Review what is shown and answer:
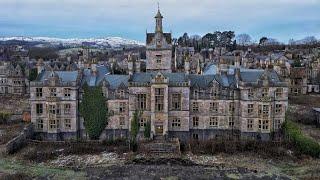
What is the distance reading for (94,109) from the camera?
50438 mm

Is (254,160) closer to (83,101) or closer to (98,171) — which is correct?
(98,171)

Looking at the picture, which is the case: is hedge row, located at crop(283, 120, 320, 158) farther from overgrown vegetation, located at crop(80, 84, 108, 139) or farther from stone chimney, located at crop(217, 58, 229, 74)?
overgrown vegetation, located at crop(80, 84, 108, 139)

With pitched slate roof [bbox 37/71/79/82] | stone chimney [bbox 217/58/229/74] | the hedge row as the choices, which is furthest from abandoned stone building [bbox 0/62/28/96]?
the hedge row

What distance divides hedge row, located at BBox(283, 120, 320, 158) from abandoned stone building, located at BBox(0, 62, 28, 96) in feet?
188

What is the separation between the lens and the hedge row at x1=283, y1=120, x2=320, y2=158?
43475mm

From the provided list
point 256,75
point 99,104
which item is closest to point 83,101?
point 99,104

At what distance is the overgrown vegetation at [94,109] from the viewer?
1981 inches

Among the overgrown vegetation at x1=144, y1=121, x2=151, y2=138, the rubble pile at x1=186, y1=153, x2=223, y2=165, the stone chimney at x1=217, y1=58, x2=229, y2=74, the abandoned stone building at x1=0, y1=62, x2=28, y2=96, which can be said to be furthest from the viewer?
the abandoned stone building at x1=0, y1=62, x2=28, y2=96

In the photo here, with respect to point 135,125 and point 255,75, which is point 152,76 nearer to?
point 135,125

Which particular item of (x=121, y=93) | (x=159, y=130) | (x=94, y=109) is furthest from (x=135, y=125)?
(x=94, y=109)

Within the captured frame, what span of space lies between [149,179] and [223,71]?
20475 millimetres

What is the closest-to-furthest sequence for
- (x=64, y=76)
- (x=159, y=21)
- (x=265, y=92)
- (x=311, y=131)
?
(x=265, y=92)
(x=64, y=76)
(x=311, y=131)
(x=159, y=21)

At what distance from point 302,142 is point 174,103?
47.1 ft

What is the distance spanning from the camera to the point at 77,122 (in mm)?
51125
